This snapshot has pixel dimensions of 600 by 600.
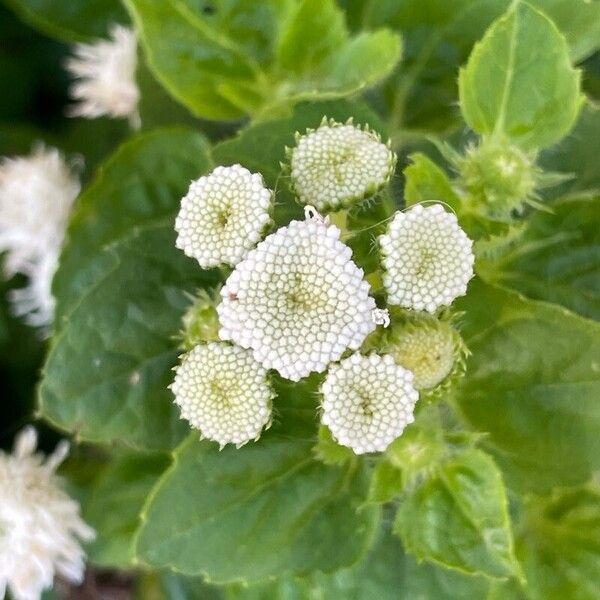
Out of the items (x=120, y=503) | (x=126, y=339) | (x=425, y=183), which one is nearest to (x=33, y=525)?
(x=120, y=503)

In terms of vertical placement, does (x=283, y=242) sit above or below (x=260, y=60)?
above

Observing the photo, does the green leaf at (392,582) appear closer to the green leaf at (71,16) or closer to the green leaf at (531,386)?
the green leaf at (531,386)

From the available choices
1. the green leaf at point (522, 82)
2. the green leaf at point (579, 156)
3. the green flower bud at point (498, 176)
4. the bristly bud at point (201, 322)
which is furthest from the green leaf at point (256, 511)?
the green leaf at point (579, 156)

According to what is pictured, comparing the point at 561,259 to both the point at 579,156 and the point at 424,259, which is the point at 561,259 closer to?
the point at 579,156

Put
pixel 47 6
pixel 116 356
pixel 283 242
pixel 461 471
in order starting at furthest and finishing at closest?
1. pixel 47 6
2. pixel 116 356
3. pixel 461 471
4. pixel 283 242

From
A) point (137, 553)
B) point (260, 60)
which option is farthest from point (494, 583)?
point (260, 60)

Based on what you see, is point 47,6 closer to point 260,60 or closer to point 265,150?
point 260,60

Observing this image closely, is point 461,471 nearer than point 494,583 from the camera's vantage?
Yes

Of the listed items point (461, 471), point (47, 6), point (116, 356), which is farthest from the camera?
point (47, 6)
